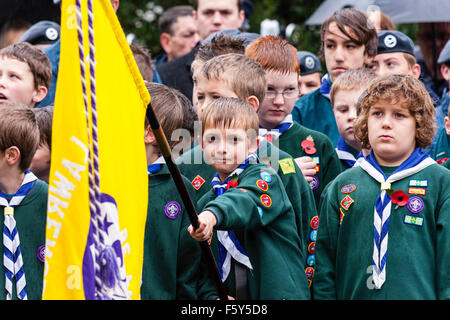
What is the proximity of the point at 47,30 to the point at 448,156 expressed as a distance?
3.67 metres

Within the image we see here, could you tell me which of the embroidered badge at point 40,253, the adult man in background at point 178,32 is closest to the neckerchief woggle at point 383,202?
the embroidered badge at point 40,253

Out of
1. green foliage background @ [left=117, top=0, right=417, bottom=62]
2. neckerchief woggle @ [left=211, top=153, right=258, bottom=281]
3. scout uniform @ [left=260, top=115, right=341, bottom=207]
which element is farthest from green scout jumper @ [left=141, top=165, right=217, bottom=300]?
green foliage background @ [left=117, top=0, right=417, bottom=62]

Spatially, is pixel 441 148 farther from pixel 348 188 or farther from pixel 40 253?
pixel 40 253

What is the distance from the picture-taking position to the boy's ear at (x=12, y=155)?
→ 16.3ft

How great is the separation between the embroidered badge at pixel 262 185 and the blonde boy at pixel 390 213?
Answer: 46 centimetres

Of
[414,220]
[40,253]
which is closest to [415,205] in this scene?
[414,220]

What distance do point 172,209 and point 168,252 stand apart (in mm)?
247

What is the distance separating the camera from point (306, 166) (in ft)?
18.6

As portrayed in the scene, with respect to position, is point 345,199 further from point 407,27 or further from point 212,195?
point 407,27

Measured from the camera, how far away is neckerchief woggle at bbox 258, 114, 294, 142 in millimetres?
5711

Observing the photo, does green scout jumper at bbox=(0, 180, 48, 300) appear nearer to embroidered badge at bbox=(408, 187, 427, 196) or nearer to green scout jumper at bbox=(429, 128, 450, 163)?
embroidered badge at bbox=(408, 187, 427, 196)

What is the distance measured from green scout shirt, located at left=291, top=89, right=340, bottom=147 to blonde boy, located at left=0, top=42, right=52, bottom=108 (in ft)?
6.70

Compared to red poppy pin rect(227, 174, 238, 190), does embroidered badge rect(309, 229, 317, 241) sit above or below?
below

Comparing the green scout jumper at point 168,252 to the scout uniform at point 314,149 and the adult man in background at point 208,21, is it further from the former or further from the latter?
the adult man in background at point 208,21
